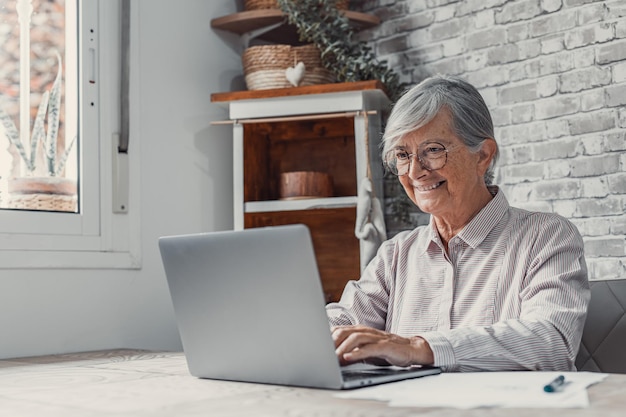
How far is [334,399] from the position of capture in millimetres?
1162

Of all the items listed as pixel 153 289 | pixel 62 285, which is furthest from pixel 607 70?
pixel 62 285

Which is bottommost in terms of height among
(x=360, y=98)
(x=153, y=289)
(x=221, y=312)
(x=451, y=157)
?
(x=153, y=289)

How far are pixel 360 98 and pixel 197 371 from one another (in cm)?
161

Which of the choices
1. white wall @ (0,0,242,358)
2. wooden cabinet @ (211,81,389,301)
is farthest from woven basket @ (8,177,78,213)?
wooden cabinet @ (211,81,389,301)

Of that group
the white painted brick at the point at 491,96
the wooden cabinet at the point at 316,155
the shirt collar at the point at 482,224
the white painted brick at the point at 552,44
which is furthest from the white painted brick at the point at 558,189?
the shirt collar at the point at 482,224

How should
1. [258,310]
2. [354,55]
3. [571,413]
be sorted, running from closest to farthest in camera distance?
[571,413]
[258,310]
[354,55]

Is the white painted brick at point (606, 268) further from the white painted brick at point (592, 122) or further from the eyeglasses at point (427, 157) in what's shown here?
the eyeglasses at point (427, 157)

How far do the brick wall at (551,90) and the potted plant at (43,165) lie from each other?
48.9 inches

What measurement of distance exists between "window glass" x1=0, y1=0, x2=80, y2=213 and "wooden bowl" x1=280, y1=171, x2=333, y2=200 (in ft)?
2.47

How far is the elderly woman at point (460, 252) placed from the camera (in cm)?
166

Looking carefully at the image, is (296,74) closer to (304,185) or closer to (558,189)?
(304,185)

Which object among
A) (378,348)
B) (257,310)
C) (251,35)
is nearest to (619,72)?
(251,35)

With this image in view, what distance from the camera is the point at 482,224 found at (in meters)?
1.88

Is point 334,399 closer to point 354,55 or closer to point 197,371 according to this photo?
point 197,371
